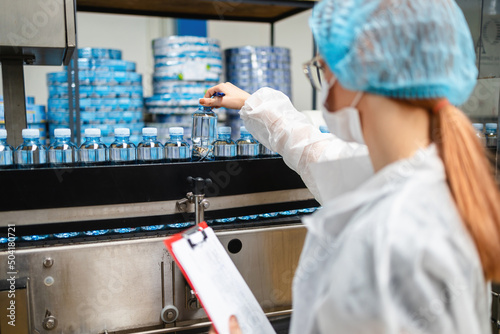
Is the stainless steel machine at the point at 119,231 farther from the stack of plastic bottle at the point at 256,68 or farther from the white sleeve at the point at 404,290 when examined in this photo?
the stack of plastic bottle at the point at 256,68

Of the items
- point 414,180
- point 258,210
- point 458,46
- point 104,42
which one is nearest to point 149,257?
point 258,210

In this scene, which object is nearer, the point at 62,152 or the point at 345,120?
the point at 345,120

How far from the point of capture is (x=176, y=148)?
146 centimetres

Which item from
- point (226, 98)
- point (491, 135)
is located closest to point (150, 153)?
point (226, 98)

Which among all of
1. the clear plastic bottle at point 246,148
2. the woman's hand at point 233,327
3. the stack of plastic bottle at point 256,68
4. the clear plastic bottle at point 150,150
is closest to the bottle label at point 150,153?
the clear plastic bottle at point 150,150

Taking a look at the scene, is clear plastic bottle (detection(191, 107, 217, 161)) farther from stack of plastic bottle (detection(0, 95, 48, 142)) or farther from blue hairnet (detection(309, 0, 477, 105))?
stack of plastic bottle (detection(0, 95, 48, 142))

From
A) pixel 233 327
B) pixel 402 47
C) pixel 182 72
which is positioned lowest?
pixel 233 327

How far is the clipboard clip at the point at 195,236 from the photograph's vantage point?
98 cm

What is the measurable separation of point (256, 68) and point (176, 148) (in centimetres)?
132

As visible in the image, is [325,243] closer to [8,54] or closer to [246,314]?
[246,314]

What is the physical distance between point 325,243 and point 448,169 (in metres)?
0.22

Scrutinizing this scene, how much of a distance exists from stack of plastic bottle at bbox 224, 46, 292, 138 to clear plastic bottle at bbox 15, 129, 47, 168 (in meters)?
1.43

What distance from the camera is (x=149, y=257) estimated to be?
1.28m

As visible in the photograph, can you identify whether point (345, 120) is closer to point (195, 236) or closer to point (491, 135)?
point (195, 236)
